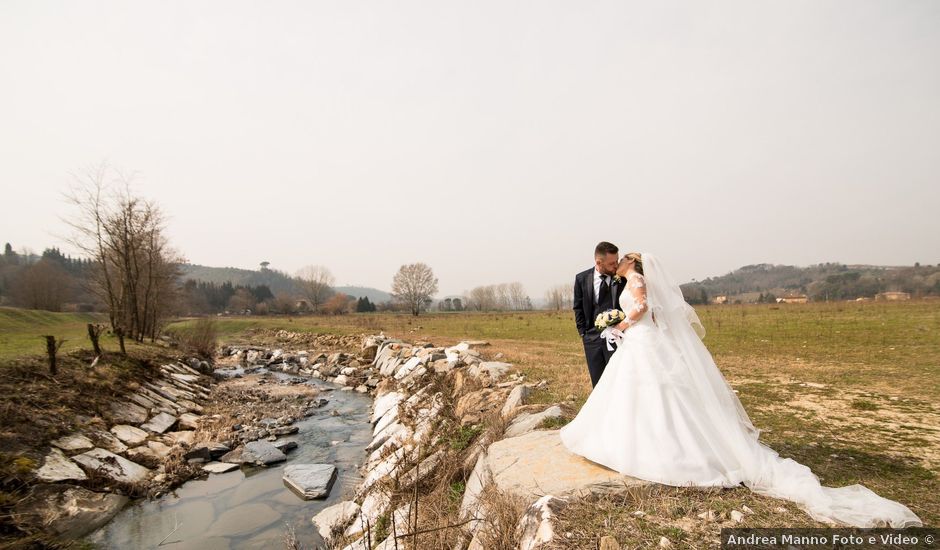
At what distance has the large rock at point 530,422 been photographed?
6.36 m

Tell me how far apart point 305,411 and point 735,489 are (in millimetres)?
12636

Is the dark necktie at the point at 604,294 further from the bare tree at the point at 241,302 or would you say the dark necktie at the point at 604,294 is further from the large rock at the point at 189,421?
the bare tree at the point at 241,302

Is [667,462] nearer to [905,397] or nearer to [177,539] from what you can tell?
[177,539]

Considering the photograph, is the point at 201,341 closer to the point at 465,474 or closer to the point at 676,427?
the point at 465,474

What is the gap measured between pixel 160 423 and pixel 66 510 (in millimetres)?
4471

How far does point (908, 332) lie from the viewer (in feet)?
59.8

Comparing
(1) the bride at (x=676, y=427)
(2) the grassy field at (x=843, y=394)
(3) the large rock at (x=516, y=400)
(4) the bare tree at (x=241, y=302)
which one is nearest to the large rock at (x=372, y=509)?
(3) the large rock at (x=516, y=400)

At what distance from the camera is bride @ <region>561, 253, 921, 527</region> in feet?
12.0

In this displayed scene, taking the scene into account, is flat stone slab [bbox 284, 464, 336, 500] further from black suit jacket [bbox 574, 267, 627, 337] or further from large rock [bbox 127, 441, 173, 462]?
black suit jacket [bbox 574, 267, 627, 337]

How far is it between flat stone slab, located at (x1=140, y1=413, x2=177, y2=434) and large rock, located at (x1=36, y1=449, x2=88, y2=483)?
9.24ft

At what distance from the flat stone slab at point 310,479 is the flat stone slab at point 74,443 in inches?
134

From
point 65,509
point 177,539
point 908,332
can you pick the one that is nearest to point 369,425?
point 177,539

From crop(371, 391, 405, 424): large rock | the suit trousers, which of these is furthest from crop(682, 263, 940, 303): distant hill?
the suit trousers

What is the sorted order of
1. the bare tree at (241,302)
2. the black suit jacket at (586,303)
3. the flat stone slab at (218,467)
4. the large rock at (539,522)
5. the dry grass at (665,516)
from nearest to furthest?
the dry grass at (665,516), the large rock at (539,522), the black suit jacket at (586,303), the flat stone slab at (218,467), the bare tree at (241,302)
